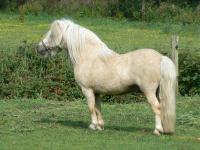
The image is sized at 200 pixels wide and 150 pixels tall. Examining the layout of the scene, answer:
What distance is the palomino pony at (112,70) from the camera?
38.0 ft

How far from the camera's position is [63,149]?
34.7ft

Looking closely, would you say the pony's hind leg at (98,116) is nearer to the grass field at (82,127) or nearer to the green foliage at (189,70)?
the grass field at (82,127)

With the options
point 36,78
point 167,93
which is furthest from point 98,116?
point 36,78

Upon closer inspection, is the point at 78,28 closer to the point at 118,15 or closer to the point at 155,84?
the point at 155,84

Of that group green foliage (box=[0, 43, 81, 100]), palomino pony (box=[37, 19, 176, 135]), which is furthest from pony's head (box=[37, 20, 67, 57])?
green foliage (box=[0, 43, 81, 100])

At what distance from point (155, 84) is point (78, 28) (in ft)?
6.29

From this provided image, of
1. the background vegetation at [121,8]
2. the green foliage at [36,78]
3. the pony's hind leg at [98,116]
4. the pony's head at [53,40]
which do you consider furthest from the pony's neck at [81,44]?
the background vegetation at [121,8]

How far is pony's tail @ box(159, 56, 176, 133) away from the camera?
11.5 metres

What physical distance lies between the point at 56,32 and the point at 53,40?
0.64ft

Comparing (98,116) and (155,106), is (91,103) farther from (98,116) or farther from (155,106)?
(155,106)

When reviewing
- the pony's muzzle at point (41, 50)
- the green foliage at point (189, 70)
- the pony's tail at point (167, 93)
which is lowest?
the green foliage at point (189, 70)

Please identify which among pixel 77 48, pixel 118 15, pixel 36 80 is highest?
pixel 77 48

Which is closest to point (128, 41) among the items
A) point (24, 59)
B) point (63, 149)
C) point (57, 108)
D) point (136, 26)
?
point (136, 26)

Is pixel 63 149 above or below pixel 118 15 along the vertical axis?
above
